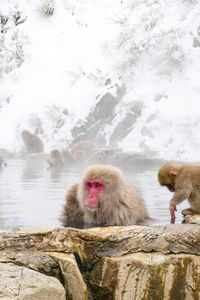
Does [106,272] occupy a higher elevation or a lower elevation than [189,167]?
lower

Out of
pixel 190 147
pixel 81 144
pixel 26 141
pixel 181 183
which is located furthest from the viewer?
pixel 26 141

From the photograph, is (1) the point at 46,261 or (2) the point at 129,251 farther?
(2) the point at 129,251

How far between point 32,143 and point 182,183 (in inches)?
336

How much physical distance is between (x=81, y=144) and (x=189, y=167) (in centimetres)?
650

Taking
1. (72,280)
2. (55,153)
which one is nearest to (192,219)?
(72,280)

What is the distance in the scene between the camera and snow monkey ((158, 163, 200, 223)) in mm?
2240

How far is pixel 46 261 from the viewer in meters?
1.75

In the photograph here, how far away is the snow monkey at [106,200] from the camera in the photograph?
8.39 feet

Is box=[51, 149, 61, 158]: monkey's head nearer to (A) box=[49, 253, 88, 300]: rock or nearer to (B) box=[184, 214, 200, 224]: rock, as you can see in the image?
(B) box=[184, 214, 200, 224]: rock

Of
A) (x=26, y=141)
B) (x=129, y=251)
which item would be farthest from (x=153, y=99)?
(x=129, y=251)

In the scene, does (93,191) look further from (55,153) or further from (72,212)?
(55,153)

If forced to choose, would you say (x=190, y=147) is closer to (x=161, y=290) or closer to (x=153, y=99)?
(x=153, y=99)

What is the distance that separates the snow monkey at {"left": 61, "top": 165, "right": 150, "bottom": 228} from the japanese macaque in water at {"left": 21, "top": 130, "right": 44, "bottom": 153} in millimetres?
7809

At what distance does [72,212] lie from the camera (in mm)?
2830
